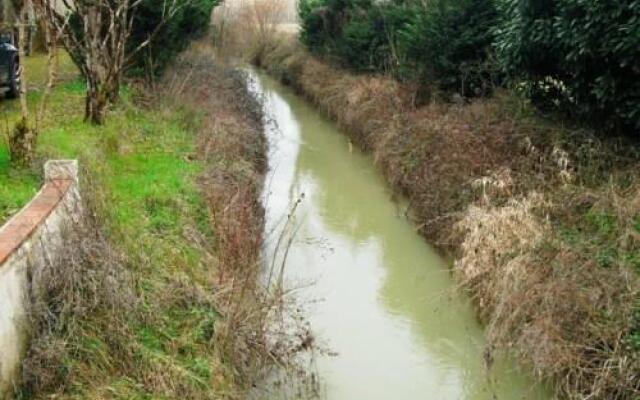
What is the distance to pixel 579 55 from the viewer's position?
29.7 ft

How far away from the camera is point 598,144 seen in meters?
9.53

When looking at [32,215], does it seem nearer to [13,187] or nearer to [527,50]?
[13,187]

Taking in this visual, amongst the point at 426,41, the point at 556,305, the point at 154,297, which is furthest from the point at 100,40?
the point at 556,305

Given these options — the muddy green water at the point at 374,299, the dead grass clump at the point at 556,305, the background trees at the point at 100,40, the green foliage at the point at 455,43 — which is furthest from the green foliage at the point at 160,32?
the dead grass clump at the point at 556,305

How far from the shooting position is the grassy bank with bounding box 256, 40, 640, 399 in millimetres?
6051

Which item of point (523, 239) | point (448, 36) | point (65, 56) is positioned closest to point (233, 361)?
point (523, 239)

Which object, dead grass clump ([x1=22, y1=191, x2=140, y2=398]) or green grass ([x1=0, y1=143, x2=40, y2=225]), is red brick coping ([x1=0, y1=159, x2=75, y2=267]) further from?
green grass ([x1=0, y1=143, x2=40, y2=225])

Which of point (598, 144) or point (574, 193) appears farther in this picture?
point (598, 144)

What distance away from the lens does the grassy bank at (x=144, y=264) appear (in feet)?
17.8

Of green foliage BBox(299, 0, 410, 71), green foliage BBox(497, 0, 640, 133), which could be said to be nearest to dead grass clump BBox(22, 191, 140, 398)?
green foliage BBox(497, 0, 640, 133)

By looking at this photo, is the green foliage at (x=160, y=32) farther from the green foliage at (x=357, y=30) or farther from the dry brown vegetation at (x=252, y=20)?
the dry brown vegetation at (x=252, y=20)

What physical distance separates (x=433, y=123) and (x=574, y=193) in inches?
197

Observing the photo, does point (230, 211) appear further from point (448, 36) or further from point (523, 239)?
point (448, 36)

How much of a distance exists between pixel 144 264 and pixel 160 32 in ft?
33.4
